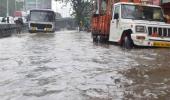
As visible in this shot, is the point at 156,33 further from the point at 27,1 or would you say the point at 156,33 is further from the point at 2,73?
the point at 27,1

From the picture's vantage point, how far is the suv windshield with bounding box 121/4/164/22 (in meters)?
19.9

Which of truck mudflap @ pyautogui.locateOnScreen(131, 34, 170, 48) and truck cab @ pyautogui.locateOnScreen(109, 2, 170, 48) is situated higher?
truck cab @ pyautogui.locateOnScreen(109, 2, 170, 48)

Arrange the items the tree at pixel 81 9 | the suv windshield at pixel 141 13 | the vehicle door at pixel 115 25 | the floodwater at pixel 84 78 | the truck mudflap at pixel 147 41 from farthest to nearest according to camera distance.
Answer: the tree at pixel 81 9, the vehicle door at pixel 115 25, the suv windshield at pixel 141 13, the truck mudflap at pixel 147 41, the floodwater at pixel 84 78

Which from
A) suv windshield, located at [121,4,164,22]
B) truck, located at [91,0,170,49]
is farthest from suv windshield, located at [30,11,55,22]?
suv windshield, located at [121,4,164,22]

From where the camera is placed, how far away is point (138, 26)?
18.7m

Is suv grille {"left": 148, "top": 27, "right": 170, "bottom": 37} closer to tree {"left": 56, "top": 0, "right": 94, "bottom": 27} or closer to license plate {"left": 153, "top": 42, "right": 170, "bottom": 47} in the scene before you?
license plate {"left": 153, "top": 42, "right": 170, "bottom": 47}

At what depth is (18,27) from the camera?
1895 inches

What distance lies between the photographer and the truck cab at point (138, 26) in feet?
60.7

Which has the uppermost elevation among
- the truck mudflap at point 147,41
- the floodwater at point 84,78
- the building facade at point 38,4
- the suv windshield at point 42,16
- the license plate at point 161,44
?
the building facade at point 38,4

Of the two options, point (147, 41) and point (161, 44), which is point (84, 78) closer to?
point (147, 41)

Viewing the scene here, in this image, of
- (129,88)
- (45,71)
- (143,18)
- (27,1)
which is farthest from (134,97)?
(27,1)

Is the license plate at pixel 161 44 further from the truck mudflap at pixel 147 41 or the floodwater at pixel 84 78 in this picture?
the floodwater at pixel 84 78

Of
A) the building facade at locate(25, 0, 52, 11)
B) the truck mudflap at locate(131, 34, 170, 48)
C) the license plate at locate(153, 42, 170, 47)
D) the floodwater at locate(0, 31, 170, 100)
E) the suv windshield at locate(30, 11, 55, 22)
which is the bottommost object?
the floodwater at locate(0, 31, 170, 100)

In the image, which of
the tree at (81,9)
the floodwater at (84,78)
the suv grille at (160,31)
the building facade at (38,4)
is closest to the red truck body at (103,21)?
the suv grille at (160,31)
